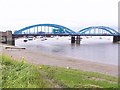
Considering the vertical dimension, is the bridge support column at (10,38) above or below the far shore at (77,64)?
above

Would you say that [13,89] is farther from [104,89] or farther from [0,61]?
[0,61]

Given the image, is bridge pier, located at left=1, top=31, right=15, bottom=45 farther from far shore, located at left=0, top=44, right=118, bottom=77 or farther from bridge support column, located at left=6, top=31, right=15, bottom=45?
far shore, located at left=0, top=44, right=118, bottom=77

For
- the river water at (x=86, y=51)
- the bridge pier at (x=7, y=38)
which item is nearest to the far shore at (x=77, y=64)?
the river water at (x=86, y=51)

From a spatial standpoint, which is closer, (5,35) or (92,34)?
(5,35)

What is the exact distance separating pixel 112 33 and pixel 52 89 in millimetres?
112095

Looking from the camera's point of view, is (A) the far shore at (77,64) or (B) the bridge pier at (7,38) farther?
(B) the bridge pier at (7,38)

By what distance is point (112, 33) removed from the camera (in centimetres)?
11650

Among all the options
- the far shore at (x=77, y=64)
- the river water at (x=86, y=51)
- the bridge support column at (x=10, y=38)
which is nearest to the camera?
Result: the far shore at (x=77, y=64)

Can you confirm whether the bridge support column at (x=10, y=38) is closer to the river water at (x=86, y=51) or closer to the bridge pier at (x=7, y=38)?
the bridge pier at (x=7, y=38)

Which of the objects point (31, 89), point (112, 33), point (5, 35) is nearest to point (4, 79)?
point (31, 89)

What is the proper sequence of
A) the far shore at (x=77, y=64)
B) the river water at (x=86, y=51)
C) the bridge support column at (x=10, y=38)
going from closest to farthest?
the far shore at (x=77, y=64) < the river water at (x=86, y=51) < the bridge support column at (x=10, y=38)

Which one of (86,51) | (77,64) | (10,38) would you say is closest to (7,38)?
(10,38)

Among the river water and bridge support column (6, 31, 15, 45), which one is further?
bridge support column (6, 31, 15, 45)

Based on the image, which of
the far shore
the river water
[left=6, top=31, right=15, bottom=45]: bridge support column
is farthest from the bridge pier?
the far shore
